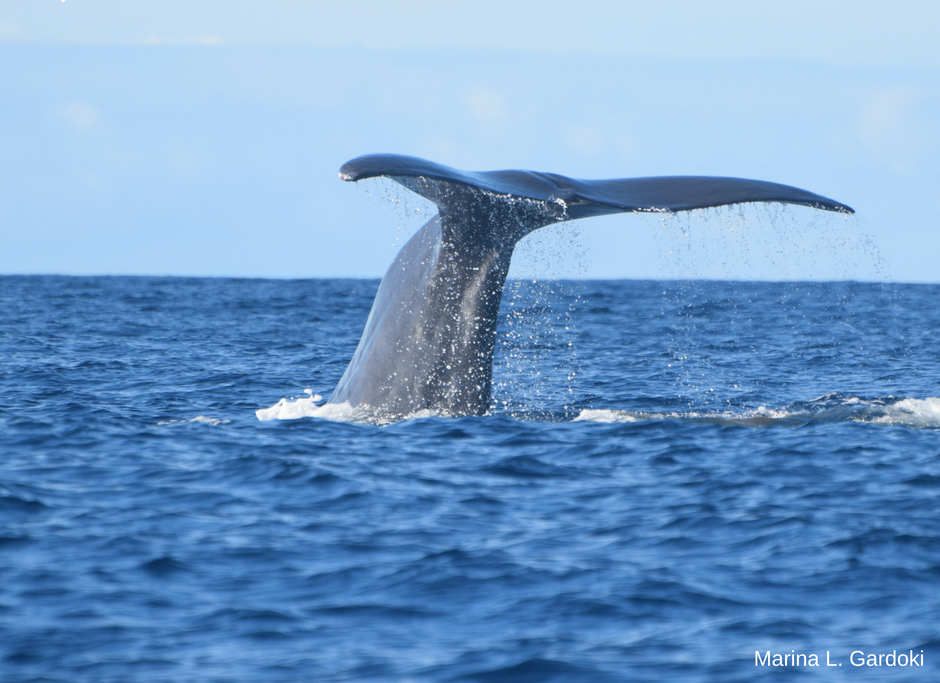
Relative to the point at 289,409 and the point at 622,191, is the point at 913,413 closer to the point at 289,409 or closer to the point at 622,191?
the point at 622,191

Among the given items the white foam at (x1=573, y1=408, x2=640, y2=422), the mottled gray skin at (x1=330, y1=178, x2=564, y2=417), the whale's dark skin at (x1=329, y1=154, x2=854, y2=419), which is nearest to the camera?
the whale's dark skin at (x1=329, y1=154, x2=854, y2=419)

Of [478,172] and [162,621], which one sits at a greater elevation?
[478,172]

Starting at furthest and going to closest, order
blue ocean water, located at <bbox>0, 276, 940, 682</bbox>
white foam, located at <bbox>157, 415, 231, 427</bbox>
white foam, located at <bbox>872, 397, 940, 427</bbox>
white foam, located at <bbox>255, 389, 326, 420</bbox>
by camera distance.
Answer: white foam, located at <bbox>255, 389, 326, 420</bbox>, white foam, located at <bbox>157, 415, 231, 427</bbox>, white foam, located at <bbox>872, 397, 940, 427</bbox>, blue ocean water, located at <bbox>0, 276, 940, 682</bbox>

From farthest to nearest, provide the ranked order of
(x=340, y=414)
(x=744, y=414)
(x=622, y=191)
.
Result: (x=744, y=414)
(x=340, y=414)
(x=622, y=191)

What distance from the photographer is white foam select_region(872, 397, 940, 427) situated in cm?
1292

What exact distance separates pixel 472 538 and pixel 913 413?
710 cm

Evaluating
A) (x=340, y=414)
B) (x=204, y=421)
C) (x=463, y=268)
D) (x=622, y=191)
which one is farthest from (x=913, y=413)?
(x=204, y=421)

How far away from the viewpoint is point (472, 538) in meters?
8.40

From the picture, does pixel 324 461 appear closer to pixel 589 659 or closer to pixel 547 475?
pixel 547 475

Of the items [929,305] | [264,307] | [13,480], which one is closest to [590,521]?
[13,480]

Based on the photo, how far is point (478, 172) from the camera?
10.4 m

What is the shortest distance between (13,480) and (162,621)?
3675mm

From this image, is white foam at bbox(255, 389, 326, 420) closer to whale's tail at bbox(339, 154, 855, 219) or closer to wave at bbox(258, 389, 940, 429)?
wave at bbox(258, 389, 940, 429)

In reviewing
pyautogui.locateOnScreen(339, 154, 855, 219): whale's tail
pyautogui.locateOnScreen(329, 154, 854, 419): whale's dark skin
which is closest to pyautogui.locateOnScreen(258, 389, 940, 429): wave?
pyautogui.locateOnScreen(329, 154, 854, 419): whale's dark skin
